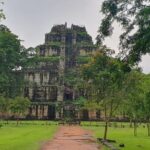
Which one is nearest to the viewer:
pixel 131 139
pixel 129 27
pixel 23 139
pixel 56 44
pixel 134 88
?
pixel 129 27

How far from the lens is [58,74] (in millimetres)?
92562

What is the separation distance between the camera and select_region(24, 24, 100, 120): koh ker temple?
87.6m

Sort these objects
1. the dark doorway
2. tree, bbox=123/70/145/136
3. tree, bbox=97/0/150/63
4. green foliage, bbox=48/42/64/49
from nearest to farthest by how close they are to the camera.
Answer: tree, bbox=97/0/150/63 → tree, bbox=123/70/145/136 → the dark doorway → green foliage, bbox=48/42/64/49

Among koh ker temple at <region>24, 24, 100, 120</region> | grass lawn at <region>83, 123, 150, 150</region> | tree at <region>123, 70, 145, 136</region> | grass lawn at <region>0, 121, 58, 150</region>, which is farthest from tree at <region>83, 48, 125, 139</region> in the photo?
koh ker temple at <region>24, 24, 100, 120</region>

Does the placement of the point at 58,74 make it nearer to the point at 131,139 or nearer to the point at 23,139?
the point at 131,139

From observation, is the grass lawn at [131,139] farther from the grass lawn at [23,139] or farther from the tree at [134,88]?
the grass lawn at [23,139]

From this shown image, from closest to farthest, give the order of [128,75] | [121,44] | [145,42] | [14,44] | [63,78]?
[145,42] < [121,44] < [128,75] < [14,44] < [63,78]

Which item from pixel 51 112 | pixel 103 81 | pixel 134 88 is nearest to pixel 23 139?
pixel 103 81

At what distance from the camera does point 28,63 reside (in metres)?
77.4

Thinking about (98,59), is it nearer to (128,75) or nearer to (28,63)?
(128,75)

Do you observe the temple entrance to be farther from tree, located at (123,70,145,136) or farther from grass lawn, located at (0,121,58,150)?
tree, located at (123,70,145,136)

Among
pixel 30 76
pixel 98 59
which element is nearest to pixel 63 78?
pixel 30 76

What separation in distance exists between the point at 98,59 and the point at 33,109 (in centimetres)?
4969

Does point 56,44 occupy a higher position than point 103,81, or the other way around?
point 56,44
